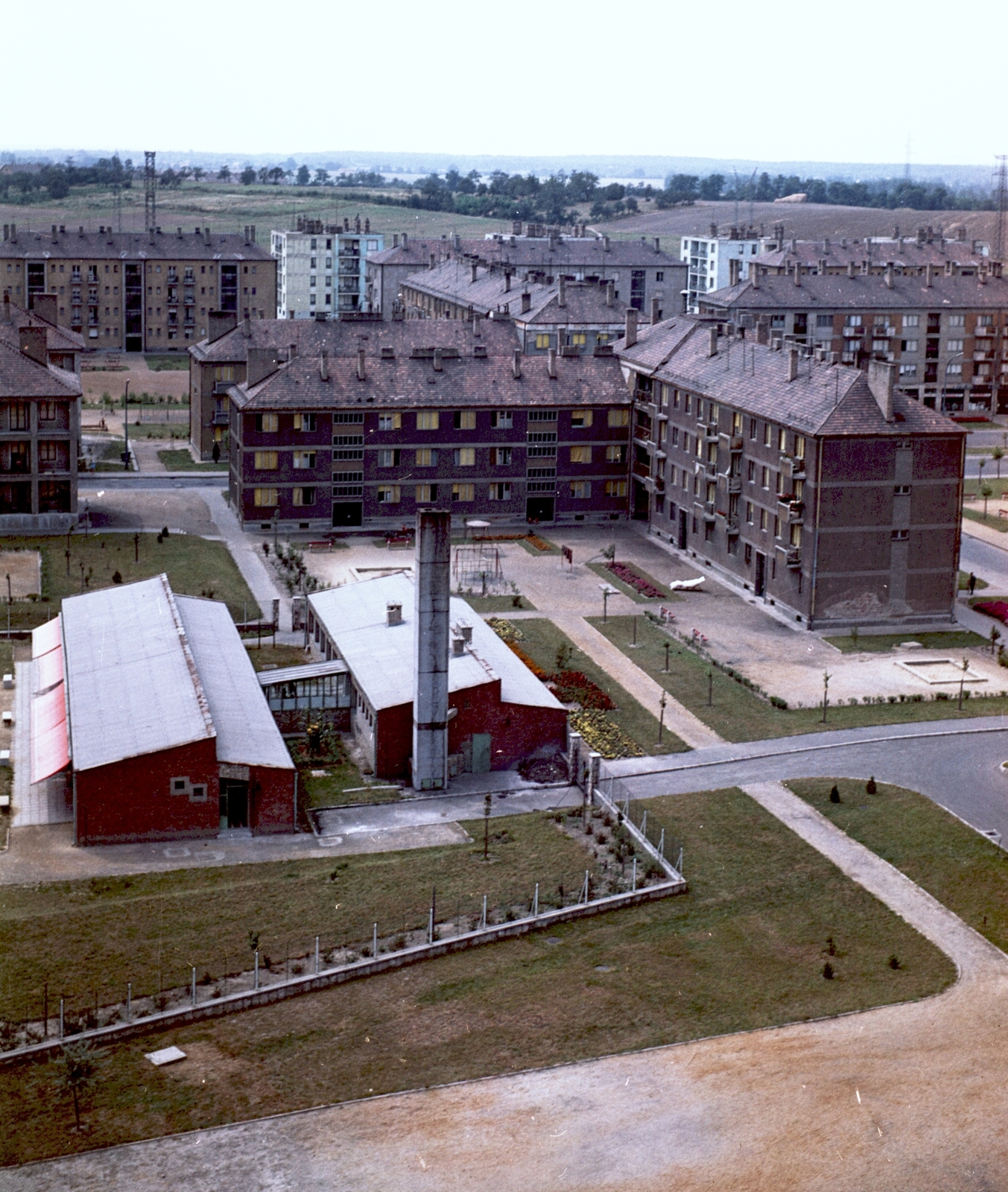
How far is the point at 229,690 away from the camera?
61.7 m

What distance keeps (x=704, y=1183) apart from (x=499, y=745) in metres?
26.8

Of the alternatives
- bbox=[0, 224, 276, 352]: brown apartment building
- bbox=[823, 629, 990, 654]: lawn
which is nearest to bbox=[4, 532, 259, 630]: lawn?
bbox=[823, 629, 990, 654]: lawn

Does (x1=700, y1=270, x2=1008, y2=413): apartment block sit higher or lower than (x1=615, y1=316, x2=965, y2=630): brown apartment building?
higher

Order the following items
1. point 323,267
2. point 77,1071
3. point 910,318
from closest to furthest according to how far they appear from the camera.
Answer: point 77,1071 → point 910,318 → point 323,267

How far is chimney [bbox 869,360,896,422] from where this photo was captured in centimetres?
8025

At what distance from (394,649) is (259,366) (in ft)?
129

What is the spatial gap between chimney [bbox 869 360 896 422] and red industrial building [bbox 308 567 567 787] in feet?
80.8

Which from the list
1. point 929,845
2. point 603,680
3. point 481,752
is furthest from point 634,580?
point 929,845

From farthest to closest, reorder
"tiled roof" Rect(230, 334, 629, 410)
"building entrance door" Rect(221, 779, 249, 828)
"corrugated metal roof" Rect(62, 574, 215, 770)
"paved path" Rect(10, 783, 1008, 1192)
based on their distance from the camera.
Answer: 1. "tiled roof" Rect(230, 334, 629, 410)
2. "building entrance door" Rect(221, 779, 249, 828)
3. "corrugated metal roof" Rect(62, 574, 215, 770)
4. "paved path" Rect(10, 783, 1008, 1192)

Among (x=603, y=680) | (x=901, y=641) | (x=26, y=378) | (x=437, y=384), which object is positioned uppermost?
(x=26, y=378)

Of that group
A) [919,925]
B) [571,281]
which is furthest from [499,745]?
[571,281]

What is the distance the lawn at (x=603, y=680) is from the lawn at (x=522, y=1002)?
35.8 feet

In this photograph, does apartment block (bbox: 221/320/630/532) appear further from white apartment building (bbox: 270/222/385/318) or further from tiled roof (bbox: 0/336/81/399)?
white apartment building (bbox: 270/222/385/318)

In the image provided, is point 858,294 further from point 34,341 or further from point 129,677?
point 129,677
